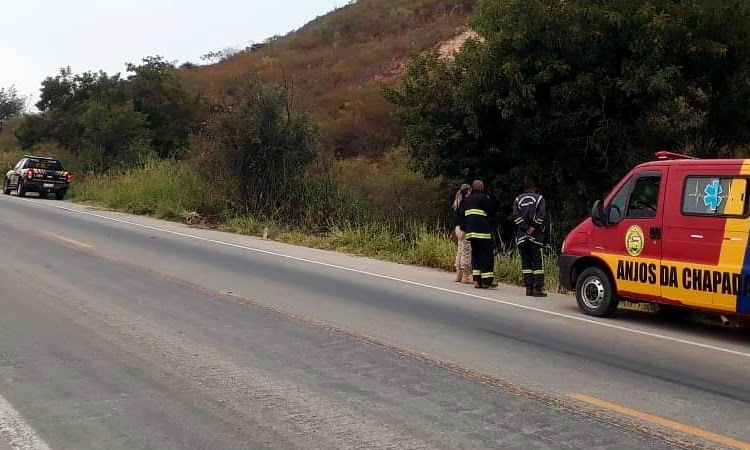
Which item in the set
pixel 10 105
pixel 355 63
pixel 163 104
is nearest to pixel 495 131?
pixel 163 104

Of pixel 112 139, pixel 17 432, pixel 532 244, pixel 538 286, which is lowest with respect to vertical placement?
pixel 17 432

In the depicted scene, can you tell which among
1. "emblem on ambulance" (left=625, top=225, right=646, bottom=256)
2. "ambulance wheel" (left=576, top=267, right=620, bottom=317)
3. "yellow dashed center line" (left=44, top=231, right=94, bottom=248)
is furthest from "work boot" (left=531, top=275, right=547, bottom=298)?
"yellow dashed center line" (left=44, top=231, right=94, bottom=248)

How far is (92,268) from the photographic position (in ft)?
40.5

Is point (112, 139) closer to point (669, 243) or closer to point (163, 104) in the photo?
point (163, 104)

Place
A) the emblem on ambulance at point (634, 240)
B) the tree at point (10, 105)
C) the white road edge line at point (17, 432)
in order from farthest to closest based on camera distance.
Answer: the tree at point (10, 105), the emblem on ambulance at point (634, 240), the white road edge line at point (17, 432)

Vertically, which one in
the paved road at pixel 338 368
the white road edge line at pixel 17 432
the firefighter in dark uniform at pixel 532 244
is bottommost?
the white road edge line at pixel 17 432

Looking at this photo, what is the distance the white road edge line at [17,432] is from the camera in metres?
4.77

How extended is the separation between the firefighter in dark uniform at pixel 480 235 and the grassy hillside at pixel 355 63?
574 inches

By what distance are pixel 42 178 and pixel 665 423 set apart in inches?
1249

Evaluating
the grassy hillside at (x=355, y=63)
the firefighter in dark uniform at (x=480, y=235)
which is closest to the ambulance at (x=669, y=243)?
the firefighter in dark uniform at (x=480, y=235)

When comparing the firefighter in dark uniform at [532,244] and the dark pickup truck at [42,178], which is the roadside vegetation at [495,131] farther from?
the dark pickup truck at [42,178]

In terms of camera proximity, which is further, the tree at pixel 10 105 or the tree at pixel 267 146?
the tree at pixel 10 105

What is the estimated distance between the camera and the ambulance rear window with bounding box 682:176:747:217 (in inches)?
330

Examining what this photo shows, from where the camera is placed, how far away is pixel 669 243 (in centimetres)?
899
